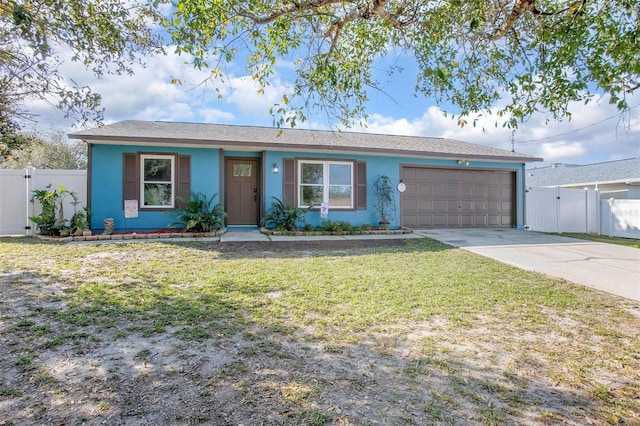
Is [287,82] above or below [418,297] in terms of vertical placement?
above

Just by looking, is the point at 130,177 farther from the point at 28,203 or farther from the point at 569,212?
the point at 569,212

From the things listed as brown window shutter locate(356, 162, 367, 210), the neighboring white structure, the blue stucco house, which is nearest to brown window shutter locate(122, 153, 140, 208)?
the blue stucco house

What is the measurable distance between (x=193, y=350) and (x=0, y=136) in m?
7.12

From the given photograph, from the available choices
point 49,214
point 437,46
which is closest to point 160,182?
point 49,214

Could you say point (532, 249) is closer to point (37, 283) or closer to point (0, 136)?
point (37, 283)

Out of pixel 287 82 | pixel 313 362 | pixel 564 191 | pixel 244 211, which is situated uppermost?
pixel 287 82

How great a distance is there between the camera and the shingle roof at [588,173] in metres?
17.4

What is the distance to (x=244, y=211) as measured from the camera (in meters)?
10.8

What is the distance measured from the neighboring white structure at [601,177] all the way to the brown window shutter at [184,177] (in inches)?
596

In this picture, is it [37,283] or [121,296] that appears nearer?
[121,296]

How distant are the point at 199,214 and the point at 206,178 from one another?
1380mm

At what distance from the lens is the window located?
35.2 feet

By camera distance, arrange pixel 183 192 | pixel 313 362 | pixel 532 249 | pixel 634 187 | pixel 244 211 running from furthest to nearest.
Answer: pixel 634 187 → pixel 244 211 → pixel 183 192 → pixel 532 249 → pixel 313 362

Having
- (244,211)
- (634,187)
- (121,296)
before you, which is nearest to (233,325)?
(121,296)
